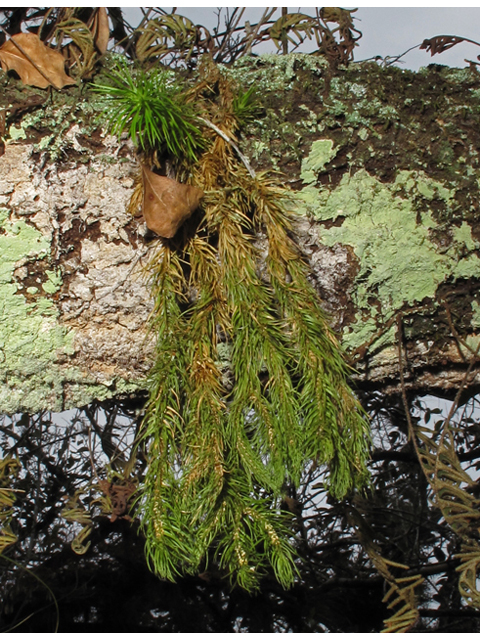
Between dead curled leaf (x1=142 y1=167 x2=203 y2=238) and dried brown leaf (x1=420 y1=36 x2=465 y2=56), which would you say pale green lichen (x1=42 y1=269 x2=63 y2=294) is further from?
dried brown leaf (x1=420 y1=36 x2=465 y2=56)

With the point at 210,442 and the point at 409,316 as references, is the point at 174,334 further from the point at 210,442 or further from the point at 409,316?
the point at 409,316

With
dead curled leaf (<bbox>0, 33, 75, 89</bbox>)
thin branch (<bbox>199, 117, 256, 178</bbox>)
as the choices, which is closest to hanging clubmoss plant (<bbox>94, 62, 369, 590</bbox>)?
thin branch (<bbox>199, 117, 256, 178</bbox>)

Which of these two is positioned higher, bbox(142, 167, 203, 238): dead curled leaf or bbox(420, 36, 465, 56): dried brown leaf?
bbox(420, 36, 465, 56): dried brown leaf

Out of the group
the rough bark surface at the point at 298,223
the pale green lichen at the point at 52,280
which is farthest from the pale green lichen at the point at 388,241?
the pale green lichen at the point at 52,280

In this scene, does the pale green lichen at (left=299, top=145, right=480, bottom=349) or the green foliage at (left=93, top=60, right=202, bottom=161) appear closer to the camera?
the green foliage at (left=93, top=60, right=202, bottom=161)

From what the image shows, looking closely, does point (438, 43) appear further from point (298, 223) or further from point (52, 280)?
point (52, 280)

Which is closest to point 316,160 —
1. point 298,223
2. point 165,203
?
point 298,223
